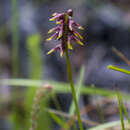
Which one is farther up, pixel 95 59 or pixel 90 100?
pixel 95 59

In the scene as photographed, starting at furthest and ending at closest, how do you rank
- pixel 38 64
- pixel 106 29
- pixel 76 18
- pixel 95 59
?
pixel 76 18, pixel 106 29, pixel 95 59, pixel 38 64

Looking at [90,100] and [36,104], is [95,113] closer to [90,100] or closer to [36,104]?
[90,100]

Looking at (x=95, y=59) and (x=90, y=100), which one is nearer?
(x=90, y=100)

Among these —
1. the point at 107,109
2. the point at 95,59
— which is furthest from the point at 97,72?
the point at 107,109

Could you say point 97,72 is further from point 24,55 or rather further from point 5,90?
point 5,90

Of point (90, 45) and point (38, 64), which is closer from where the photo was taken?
point (38, 64)

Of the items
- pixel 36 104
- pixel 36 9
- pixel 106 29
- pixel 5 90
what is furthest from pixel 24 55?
pixel 36 104

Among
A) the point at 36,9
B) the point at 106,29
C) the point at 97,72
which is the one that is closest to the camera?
the point at 97,72

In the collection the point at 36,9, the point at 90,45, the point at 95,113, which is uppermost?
the point at 36,9

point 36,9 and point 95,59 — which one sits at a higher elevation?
point 36,9
